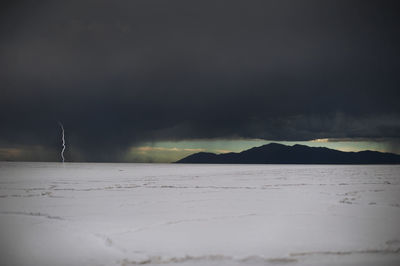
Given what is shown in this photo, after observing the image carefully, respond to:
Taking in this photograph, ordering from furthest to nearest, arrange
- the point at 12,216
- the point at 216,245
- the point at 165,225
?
1. the point at 12,216
2. the point at 165,225
3. the point at 216,245

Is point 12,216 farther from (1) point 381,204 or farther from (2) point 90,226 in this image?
(1) point 381,204

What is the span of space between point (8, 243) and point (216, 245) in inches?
93.7

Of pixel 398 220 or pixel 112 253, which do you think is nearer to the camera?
pixel 112 253

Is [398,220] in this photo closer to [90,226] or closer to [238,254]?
[238,254]

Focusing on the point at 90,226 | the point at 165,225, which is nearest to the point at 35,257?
the point at 90,226

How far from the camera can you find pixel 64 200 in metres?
6.50

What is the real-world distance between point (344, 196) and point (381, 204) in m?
1.05

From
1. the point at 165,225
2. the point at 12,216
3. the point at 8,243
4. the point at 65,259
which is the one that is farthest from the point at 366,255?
the point at 12,216

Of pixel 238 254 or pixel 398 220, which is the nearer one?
pixel 238 254

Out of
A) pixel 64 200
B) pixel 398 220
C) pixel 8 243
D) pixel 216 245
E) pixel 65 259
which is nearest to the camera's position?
pixel 65 259

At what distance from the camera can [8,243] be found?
3496 mm

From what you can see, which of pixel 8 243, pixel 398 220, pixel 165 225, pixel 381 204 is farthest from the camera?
pixel 381 204

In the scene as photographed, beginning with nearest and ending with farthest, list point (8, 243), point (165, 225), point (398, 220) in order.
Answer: point (8, 243) < point (165, 225) < point (398, 220)

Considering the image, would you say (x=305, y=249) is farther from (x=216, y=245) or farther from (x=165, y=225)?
(x=165, y=225)
